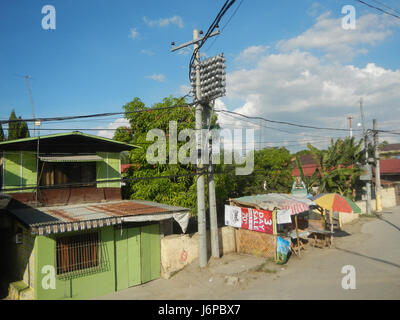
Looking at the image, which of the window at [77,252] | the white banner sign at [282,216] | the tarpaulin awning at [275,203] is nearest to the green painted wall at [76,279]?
the window at [77,252]

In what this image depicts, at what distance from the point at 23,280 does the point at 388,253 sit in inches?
557

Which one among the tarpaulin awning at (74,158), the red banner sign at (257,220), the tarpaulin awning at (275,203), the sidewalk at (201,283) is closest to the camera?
the sidewalk at (201,283)

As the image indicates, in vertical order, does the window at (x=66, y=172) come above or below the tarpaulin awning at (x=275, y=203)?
above

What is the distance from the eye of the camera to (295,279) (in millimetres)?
9883

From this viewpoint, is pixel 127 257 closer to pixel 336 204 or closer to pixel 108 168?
pixel 108 168

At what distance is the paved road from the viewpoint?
28.5 ft

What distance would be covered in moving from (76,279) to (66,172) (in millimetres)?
4988

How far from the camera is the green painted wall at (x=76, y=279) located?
→ 8727 millimetres

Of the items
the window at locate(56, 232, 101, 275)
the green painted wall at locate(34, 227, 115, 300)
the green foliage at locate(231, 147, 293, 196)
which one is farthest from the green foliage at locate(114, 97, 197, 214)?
the green foliage at locate(231, 147, 293, 196)

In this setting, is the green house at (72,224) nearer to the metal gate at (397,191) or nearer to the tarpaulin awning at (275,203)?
the tarpaulin awning at (275,203)

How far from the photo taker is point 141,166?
15.2 meters

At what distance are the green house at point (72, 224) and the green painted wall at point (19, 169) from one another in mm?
33

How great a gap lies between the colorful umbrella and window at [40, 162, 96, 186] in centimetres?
1079
